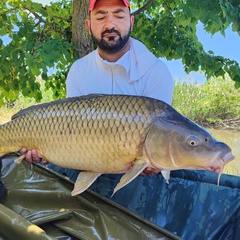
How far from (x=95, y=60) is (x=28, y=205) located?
66 cm

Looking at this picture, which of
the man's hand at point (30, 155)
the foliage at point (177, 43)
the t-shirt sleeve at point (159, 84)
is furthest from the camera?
the foliage at point (177, 43)

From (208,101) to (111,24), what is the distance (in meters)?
6.72

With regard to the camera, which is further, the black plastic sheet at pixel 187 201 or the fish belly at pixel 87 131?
the black plastic sheet at pixel 187 201

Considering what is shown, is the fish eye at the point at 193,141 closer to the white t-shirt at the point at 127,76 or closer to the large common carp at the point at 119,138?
the large common carp at the point at 119,138

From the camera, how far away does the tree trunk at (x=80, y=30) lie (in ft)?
8.14

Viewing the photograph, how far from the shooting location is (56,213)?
57.1 inches

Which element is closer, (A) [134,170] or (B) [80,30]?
(A) [134,170]

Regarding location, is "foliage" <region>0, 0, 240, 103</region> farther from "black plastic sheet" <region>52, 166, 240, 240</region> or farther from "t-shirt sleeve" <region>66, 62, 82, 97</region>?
"black plastic sheet" <region>52, 166, 240, 240</region>

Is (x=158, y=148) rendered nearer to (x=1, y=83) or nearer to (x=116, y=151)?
(x=116, y=151)

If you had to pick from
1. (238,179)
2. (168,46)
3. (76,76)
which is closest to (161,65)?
(76,76)

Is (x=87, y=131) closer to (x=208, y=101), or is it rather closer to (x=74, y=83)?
(x=74, y=83)

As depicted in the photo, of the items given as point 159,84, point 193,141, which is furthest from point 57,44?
point 193,141

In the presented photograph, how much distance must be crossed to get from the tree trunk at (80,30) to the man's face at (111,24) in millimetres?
779

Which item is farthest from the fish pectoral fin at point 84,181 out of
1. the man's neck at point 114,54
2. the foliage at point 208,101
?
the foliage at point 208,101
